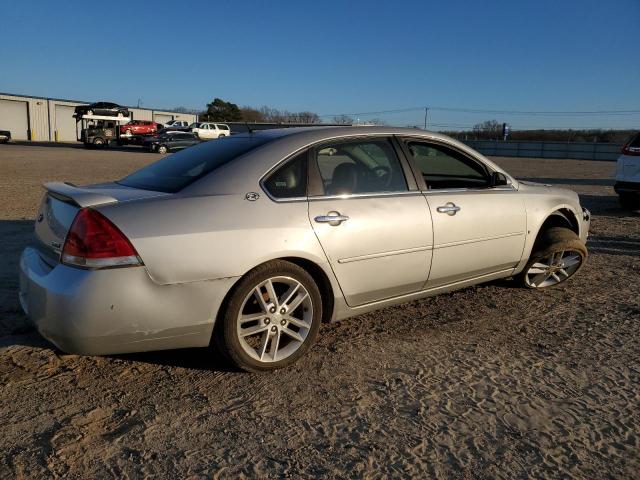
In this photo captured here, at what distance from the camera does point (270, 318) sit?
310 cm

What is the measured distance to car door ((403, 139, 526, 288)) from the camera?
12.6 ft

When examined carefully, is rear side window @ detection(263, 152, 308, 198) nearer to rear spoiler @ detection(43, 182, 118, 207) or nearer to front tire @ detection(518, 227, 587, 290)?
rear spoiler @ detection(43, 182, 118, 207)

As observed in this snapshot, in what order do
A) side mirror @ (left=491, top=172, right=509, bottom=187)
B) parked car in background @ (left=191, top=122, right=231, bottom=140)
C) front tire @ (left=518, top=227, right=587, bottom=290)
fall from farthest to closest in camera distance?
parked car in background @ (left=191, top=122, right=231, bottom=140) < front tire @ (left=518, top=227, right=587, bottom=290) < side mirror @ (left=491, top=172, right=509, bottom=187)

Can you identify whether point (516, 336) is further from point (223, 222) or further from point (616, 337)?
point (223, 222)

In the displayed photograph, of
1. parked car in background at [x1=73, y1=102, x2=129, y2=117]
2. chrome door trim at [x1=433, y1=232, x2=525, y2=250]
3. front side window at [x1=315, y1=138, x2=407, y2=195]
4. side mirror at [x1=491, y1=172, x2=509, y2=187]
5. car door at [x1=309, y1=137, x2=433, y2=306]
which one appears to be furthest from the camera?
parked car in background at [x1=73, y1=102, x2=129, y2=117]

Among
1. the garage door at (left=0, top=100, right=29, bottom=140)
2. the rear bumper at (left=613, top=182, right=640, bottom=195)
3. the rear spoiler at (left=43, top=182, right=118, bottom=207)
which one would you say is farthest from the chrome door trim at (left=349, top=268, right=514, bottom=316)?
the garage door at (left=0, top=100, right=29, bottom=140)

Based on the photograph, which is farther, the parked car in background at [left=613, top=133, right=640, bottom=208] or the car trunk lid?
the parked car in background at [left=613, top=133, right=640, bottom=208]

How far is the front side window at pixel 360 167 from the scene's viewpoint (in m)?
3.46

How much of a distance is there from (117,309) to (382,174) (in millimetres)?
2013

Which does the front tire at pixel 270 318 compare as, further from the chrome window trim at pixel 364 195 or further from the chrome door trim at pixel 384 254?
the chrome window trim at pixel 364 195

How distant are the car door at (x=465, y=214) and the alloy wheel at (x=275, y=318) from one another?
44.7 inches

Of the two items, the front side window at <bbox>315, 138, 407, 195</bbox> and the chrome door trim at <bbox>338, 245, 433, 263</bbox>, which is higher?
the front side window at <bbox>315, 138, 407, 195</bbox>

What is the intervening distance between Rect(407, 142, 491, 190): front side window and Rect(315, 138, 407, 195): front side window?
14.7 inches

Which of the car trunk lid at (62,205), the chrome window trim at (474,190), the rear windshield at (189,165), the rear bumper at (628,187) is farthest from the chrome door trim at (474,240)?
the rear bumper at (628,187)
